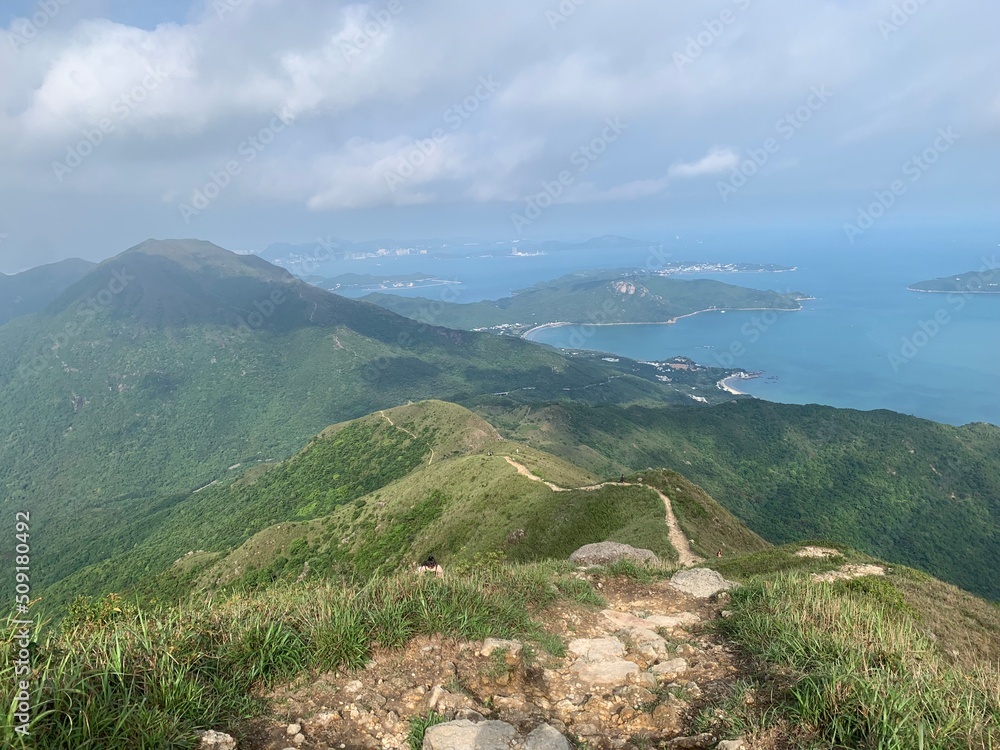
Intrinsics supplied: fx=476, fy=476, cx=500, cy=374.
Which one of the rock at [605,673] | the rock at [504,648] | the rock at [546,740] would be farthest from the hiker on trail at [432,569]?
the rock at [546,740]

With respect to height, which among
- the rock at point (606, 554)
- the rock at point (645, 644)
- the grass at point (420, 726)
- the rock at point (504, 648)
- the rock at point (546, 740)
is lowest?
the rock at point (606, 554)

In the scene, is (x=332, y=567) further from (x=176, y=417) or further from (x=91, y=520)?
(x=176, y=417)

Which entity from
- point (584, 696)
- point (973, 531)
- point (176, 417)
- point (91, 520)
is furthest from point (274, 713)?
point (176, 417)

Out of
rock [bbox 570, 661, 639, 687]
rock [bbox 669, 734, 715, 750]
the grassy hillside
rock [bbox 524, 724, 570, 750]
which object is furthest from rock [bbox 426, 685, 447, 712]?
the grassy hillside

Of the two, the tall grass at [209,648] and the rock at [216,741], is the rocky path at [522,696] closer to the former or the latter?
the rock at [216,741]

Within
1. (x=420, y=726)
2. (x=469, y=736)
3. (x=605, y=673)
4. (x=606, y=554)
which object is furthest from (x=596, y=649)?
(x=606, y=554)

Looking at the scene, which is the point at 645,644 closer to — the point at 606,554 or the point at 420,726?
the point at 420,726
